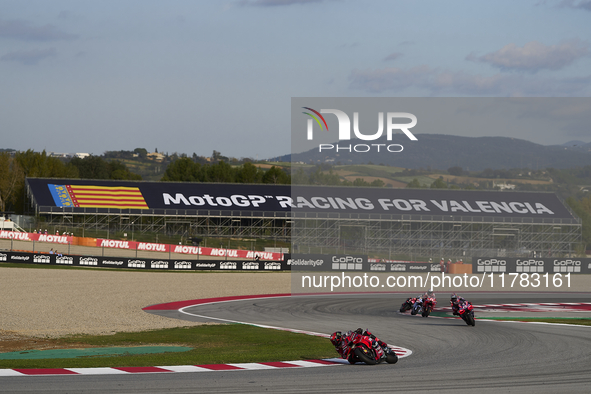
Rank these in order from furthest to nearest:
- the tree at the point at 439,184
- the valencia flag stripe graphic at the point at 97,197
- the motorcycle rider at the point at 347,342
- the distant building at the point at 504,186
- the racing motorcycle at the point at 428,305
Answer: the distant building at the point at 504,186
the tree at the point at 439,184
the valencia flag stripe graphic at the point at 97,197
the racing motorcycle at the point at 428,305
the motorcycle rider at the point at 347,342

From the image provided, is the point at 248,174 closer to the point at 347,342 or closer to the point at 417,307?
the point at 417,307

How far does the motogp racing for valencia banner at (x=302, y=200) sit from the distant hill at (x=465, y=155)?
5144 millimetres

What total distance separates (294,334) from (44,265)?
28794 millimetres

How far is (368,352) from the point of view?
1123 centimetres

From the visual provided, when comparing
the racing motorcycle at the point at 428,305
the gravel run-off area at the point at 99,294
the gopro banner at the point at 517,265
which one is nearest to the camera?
the gravel run-off area at the point at 99,294

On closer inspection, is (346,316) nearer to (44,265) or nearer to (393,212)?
(44,265)

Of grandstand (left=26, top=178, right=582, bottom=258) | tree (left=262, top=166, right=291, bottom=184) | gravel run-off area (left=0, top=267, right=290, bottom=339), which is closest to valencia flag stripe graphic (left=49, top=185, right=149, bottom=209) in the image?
grandstand (left=26, top=178, right=582, bottom=258)

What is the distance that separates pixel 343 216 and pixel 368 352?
49191mm

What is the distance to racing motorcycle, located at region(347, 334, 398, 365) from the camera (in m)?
11.2

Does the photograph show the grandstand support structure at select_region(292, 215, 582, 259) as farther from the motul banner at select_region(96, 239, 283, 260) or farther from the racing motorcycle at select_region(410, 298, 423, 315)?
the racing motorcycle at select_region(410, 298, 423, 315)

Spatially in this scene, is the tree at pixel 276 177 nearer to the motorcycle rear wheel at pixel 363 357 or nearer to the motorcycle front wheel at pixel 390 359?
the motorcycle front wheel at pixel 390 359

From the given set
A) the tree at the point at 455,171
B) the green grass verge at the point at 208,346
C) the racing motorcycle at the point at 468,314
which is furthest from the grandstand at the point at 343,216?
the green grass verge at the point at 208,346

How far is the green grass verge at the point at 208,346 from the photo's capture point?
37.4 ft

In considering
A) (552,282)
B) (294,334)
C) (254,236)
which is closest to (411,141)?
(254,236)
